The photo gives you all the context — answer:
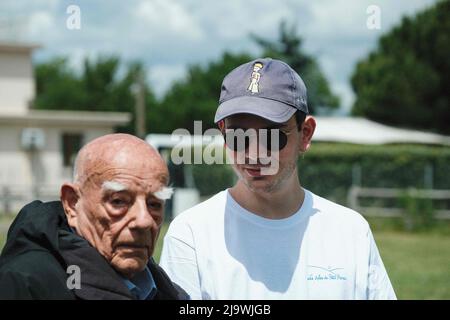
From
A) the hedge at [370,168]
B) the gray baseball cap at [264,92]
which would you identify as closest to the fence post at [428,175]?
the hedge at [370,168]

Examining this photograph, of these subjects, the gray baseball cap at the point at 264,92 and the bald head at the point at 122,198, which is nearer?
the bald head at the point at 122,198

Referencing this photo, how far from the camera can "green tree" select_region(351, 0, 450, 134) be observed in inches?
1736

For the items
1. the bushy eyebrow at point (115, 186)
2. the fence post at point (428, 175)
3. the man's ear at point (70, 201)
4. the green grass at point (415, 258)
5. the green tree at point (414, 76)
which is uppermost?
the green tree at point (414, 76)

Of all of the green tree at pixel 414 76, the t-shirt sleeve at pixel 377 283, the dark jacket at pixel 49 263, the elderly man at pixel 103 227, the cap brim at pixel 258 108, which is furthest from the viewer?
the green tree at pixel 414 76

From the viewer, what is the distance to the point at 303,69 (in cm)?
4278

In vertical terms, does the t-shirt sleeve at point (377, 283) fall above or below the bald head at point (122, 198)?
below

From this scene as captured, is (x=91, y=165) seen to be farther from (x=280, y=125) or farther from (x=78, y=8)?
(x=78, y=8)

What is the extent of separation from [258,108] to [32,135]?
3314 cm

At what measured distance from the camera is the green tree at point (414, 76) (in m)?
44.1

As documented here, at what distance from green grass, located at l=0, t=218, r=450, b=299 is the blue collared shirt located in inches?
291

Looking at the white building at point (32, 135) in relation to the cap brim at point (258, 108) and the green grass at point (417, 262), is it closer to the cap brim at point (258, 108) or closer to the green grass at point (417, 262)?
the green grass at point (417, 262)

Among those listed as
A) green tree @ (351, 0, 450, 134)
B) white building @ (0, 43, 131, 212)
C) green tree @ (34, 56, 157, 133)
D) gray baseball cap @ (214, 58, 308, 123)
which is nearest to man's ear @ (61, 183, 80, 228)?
gray baseball cap @ (214, 58, 308, 123)

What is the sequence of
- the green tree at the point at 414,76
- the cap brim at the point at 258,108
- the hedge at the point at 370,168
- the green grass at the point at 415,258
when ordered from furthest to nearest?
the green tree at the point at 414,76, the hedge at the point at 370,168, the green grass at the point at 415,258, the cap brim at the point at 258,108
